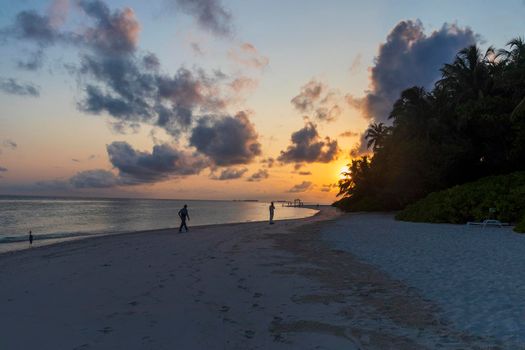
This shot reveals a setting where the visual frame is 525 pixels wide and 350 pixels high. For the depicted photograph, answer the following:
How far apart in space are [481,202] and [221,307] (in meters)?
23.0

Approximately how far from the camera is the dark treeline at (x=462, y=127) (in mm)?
30812

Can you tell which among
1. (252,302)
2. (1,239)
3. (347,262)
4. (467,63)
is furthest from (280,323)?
(467,63)

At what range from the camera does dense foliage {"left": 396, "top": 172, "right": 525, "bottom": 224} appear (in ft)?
76.2

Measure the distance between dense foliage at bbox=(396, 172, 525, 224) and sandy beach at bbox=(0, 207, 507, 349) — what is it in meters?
15.6

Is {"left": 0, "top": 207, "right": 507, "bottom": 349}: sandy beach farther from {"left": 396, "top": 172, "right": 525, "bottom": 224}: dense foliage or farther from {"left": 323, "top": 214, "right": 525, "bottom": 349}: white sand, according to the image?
{"left": 396, "top": 172, "right": 525, "bottom": 224}: dense foliage

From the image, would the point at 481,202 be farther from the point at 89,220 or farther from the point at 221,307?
the point at 89,220

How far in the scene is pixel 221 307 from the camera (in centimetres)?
754

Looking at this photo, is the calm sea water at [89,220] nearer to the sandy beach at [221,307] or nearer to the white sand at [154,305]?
the white sand at [154,305]

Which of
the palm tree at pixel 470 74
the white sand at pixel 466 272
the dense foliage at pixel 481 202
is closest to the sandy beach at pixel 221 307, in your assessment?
the white sand at pixel 466 272

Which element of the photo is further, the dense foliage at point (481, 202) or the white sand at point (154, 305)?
the dense foliage at point (481, 202)

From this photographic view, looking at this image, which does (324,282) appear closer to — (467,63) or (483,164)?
(483,164)

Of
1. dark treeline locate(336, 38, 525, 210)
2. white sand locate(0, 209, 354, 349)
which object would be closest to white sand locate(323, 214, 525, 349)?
white sand locate(0, 209, 354, 349)

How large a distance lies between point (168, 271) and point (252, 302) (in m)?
4.25

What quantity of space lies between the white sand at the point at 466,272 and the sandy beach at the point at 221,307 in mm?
359
